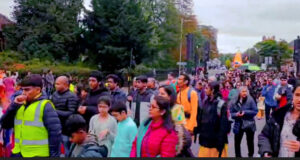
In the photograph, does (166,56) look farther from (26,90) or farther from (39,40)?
(26,90)

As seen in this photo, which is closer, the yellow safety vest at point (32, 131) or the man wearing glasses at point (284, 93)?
the yellow safety vest at point (32, 131)

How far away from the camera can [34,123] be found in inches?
182

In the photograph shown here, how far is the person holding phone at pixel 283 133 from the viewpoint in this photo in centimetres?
367

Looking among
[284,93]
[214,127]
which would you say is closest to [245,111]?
[214,127]

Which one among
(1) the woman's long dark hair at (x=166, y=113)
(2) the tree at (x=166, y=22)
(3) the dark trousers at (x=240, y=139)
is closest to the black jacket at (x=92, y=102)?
(1) the woman's long dark hair at (x=166, y=113)

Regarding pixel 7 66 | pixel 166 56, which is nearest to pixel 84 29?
pixel 7 66

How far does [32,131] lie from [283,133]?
2.71 meters

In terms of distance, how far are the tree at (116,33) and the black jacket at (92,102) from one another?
2902 cm

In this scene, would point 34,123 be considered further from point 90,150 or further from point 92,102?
point 92,102

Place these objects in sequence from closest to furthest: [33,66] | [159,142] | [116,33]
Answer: [159,142] < [33,66] < [116,33]

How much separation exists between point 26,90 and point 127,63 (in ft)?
108

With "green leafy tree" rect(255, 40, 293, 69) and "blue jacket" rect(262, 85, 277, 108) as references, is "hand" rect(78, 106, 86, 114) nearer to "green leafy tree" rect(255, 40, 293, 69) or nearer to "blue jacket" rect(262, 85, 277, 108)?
"blue jacket" rect(262, 85, 277, 108)

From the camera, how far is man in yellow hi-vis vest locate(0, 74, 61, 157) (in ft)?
15.2

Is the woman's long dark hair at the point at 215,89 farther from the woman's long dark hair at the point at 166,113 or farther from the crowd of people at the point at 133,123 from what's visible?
the woman's long dark hair at the point at 166,113
